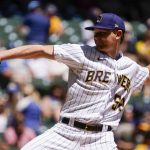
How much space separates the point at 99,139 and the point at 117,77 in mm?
551

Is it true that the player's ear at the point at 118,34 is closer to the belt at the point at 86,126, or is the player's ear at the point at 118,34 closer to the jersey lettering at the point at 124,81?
the jersey lettering at the point at 124,81

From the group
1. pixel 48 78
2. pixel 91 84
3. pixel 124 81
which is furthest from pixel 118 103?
pixel 48 78

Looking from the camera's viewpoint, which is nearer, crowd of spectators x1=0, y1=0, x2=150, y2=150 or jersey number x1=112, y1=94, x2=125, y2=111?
jersey number x1=112, y1=94, x2=125, y2=111

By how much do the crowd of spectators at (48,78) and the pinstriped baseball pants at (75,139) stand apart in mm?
1478

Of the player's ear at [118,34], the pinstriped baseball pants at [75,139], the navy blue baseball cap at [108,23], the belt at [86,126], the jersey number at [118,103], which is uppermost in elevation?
the navy blue baseball cap at [108,23]

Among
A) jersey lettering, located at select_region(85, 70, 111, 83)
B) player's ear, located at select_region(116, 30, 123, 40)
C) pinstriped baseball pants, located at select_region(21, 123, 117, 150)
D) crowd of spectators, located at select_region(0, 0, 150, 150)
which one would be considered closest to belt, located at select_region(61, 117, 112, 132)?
pinstriped baseball pants, located at select_region(21, 123, 117, 150)

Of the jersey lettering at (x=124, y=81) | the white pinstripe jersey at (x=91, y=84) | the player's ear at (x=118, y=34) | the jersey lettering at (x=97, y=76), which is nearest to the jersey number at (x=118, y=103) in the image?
the white pinstripe jersey at (x=91, y=84)

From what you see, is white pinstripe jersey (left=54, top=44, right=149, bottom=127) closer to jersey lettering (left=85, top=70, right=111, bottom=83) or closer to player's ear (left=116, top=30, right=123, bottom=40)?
jersey lettering (left=85, top=70, right=111, bottom=83)

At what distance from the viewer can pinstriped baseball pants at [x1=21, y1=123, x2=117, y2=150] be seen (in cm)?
562

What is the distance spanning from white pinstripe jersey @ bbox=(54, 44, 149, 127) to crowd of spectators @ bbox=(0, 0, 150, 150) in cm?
146

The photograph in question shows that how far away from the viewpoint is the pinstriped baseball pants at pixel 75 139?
18.5 feet

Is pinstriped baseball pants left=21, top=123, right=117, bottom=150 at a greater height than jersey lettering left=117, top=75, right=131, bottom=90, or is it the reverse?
jersey lettering left=117, top=75, right=131, bottom=90

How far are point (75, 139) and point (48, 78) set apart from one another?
5.40 metres

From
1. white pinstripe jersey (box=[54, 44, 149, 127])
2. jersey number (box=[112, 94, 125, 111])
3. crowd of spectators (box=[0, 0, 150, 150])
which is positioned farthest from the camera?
crowd of spectators (box=[0, 0, 150, 150])
